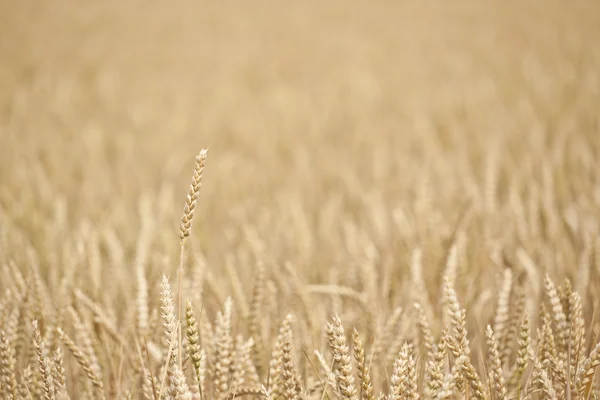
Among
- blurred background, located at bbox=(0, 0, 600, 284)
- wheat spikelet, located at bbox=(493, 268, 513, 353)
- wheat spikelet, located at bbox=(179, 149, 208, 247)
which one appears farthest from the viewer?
blurred background, located at bbox=(0, 0, 600, 284)

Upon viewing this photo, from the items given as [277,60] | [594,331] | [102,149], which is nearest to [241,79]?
[277,60]

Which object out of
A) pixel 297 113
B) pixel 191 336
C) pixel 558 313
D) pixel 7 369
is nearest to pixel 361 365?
pixel 191 336

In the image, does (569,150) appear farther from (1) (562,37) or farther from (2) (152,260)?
(1) (562,37)

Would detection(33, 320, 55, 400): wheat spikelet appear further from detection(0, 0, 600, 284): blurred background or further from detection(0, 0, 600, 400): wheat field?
detection(0, 0, 600, 284): blurred background

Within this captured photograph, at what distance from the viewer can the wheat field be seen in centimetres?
66

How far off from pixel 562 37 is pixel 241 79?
2.40 metres

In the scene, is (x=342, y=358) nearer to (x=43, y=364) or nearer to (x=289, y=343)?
(x=289, y=343)

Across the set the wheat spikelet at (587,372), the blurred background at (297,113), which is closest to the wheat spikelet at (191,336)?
the wheat spikelet at (587,372)

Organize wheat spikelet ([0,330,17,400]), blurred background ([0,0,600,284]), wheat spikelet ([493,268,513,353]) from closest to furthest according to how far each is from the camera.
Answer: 1. wheat spikelet ([0,330,17,400])
2. wheat spikelet ([493,268,513,353])
3. blurred background ([0,0,600,284])

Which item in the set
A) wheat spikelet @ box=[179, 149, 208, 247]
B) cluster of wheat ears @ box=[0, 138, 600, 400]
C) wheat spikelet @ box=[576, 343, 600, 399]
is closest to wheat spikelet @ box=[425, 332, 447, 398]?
cluster of wheat ears @ box=[0, 138, 600, 400]

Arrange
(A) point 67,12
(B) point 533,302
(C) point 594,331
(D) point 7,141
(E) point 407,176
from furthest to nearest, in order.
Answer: (A) point 67,12
(D) point 7,141
(E) point 407,176
(B) point 533,302
(C) point 594,331

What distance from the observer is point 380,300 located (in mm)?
997

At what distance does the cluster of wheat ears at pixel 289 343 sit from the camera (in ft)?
1.81

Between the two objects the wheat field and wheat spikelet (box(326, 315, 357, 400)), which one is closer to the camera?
wheat spikelet (box(326, 315, 357, 400))
